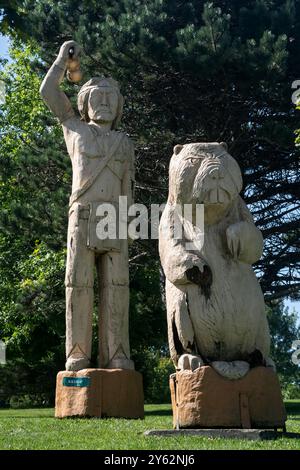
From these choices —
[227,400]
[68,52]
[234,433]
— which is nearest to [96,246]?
[68,52]

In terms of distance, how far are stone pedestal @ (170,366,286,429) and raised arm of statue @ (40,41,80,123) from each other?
15.6 ft

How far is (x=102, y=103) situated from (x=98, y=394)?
11.9 ft

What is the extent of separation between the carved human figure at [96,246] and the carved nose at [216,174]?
3.11m

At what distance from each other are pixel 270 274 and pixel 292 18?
5331 millimetres

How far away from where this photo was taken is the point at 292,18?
15055mm

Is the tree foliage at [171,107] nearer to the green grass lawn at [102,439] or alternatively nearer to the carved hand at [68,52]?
the carved hand at [68,52]

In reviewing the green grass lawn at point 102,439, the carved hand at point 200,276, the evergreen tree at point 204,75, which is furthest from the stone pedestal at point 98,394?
the evergreen tree at point 204,75

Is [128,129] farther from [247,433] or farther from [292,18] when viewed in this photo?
[247,433]

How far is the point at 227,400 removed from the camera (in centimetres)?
661

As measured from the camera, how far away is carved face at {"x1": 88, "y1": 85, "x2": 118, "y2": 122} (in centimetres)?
1039

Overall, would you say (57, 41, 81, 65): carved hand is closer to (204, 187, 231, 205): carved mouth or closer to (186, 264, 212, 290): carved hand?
(204, 187, 231, 205): carved mouth

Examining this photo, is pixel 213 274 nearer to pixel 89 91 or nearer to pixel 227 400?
pixel 227 400

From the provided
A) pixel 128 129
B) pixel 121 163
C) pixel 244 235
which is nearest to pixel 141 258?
pixel 128 129

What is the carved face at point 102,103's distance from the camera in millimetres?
10391
